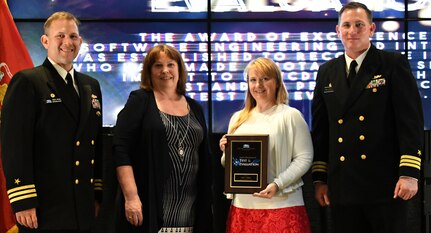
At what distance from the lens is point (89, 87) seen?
3.48m

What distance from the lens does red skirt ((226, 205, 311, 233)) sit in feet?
11.3

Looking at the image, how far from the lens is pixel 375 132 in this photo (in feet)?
11.1

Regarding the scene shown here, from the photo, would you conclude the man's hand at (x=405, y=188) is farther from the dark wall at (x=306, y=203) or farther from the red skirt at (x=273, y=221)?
the dark wall at (x=306, y=203)

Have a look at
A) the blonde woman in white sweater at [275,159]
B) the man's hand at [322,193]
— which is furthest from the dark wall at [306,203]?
the blonde woman in white sweater at [275,159]

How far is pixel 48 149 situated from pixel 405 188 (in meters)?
1.87

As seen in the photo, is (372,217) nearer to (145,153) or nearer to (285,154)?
(285,154)

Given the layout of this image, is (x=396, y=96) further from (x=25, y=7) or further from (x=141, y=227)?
(x=25, y=7)

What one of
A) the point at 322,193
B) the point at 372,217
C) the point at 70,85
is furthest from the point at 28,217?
the point at 372,217

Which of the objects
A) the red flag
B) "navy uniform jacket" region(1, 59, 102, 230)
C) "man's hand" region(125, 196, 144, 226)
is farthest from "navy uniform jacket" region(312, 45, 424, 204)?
the red flag

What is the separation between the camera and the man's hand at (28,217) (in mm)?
3084

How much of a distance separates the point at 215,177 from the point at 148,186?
0.80 metres

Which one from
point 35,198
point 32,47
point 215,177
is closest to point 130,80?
point 32,47

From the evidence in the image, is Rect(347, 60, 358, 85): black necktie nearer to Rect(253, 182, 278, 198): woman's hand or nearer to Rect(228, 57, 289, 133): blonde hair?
Rect(228, 57, 289, 133): blonde hair

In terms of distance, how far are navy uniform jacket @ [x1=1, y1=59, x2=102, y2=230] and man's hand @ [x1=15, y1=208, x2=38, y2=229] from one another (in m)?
0.03
